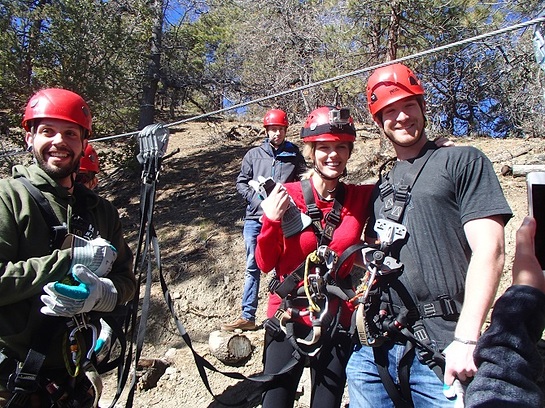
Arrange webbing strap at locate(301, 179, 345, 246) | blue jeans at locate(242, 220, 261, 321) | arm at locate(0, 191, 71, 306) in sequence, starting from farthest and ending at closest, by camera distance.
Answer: blue jeans at locate(242, 220, 261, 321) → webbing strap at locate(301, 179, 345, 246) → arm at locate(0, 191, 71, 306)

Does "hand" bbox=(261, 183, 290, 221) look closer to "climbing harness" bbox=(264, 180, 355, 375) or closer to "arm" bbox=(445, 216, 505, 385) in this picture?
"climbing harness" bbox=(264, 180, 355, 375)

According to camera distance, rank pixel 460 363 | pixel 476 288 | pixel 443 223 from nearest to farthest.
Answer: pixel 460 363 < pixel 476 288 < pixel 443 223

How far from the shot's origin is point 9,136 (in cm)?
814

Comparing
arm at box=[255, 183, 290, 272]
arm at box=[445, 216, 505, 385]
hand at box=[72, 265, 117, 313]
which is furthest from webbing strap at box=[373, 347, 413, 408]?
hand at box=[72, 265, 117, 313]

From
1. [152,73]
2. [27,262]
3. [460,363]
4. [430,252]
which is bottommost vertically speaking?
[460,363]

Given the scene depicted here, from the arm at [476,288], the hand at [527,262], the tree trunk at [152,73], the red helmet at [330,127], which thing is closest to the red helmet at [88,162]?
the red helmet at [330,127]

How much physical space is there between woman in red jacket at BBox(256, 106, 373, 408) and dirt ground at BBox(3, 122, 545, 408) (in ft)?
5.34

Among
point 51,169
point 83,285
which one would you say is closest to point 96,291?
point 83,285

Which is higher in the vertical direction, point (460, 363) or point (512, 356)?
point (512, 356)

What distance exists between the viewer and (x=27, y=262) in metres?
2.04

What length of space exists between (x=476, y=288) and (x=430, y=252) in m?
0.30

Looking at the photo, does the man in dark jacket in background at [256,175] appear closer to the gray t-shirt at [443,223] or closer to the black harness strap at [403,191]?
the black harness strap at [403,191]

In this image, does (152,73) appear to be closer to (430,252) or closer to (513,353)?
(430,252)

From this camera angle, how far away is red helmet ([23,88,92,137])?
2.41 metres
